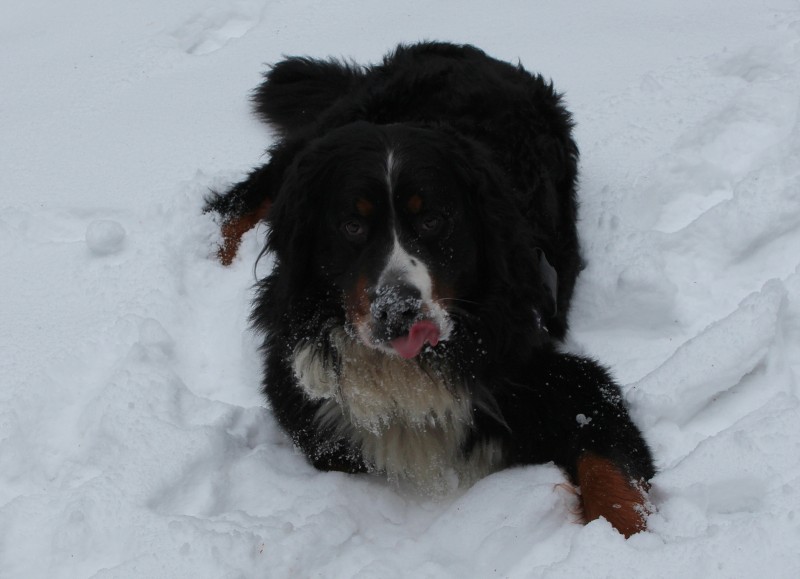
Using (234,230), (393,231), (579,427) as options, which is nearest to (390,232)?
(393,231)

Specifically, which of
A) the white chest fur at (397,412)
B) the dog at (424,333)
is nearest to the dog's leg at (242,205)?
the dog at (424,333)

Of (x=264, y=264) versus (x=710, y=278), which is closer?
(x=710, y=278)

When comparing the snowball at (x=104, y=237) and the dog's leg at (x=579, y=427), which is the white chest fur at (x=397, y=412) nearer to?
the dog's leg at (x=579, y=427)

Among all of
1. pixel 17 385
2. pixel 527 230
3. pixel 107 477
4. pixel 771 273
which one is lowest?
pixel 17 385

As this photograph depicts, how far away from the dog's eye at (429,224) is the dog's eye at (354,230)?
18 cm

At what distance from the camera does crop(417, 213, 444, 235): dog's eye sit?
8.75 ft

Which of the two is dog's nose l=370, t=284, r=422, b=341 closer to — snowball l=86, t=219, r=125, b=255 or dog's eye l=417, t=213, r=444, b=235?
dog's eye l=417, t=213, r=444, b=235

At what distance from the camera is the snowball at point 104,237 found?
396 cm

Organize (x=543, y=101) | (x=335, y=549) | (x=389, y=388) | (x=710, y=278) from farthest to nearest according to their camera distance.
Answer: (x=543, y=101) < (x=710, y=278) < (x=389, y=388) < (x=335, y=549)

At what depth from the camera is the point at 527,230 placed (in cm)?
290

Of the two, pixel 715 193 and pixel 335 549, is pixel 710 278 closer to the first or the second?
pixel 715 193

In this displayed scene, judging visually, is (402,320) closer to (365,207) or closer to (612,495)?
(365,207)

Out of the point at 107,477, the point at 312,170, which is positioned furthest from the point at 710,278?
the point at 107,477

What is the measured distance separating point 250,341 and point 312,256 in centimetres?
89
